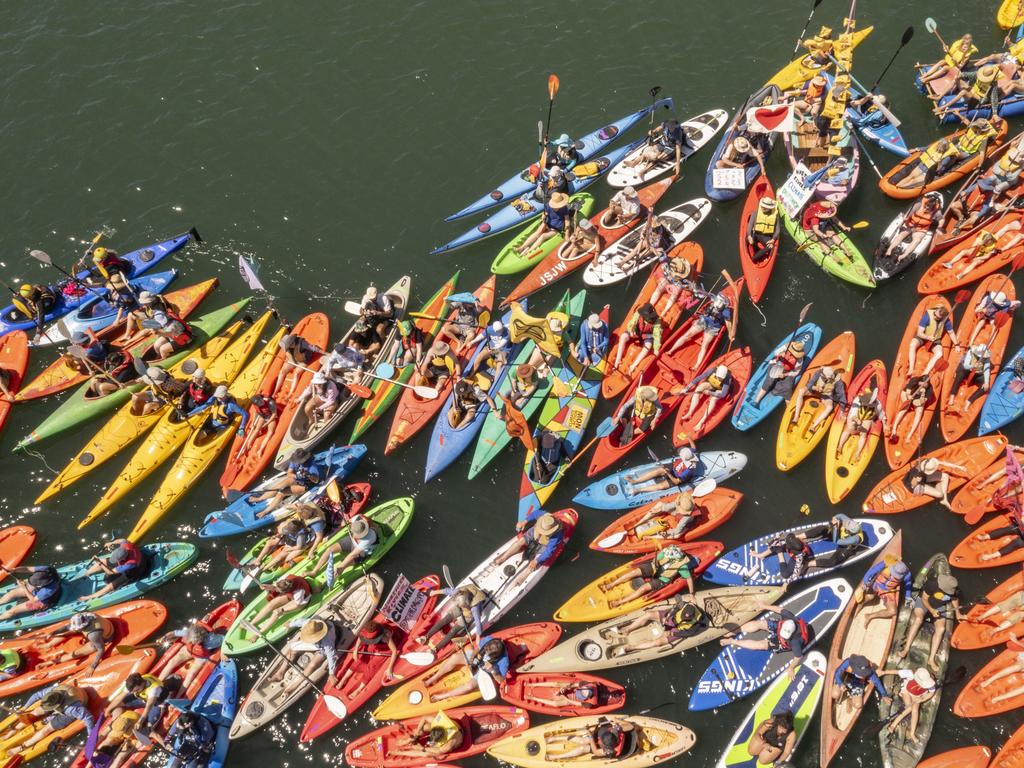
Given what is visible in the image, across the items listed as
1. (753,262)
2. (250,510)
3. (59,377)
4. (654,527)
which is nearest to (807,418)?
(654,527)

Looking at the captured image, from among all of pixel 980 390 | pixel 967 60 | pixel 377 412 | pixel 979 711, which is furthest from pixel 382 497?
pixel 967 60

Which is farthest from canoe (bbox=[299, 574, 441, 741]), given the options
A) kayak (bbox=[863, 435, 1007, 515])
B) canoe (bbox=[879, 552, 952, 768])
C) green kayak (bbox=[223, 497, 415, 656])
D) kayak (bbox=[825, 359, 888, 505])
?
kayak (bbox=[863, 435, 1007, 515])

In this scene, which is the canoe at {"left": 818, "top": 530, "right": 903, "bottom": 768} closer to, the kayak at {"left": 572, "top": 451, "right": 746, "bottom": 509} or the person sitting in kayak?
the person sitting in kayak

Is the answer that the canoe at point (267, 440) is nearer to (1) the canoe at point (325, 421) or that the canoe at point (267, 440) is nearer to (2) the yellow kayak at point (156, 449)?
(1) the canoe at point (325, 421)

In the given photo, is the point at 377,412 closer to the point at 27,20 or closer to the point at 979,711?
the point at 979,711

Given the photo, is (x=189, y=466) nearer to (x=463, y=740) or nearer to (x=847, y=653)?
(x=463, y=740)
